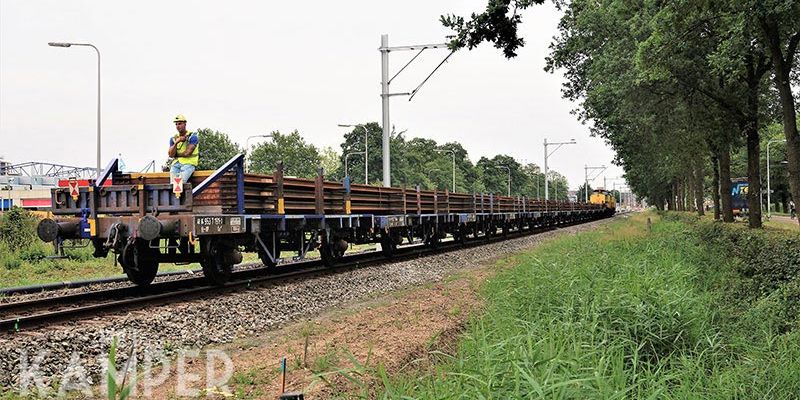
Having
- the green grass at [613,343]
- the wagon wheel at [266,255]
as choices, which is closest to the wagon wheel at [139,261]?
the wagon wheel at [266,255]

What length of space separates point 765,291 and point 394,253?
1074 cm

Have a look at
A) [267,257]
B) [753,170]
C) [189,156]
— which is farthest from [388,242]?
[753,170]

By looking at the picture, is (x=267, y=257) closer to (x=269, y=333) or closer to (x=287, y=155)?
(x=269, y=333)

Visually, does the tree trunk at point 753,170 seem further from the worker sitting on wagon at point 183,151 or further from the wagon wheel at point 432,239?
the worker sitting on wagon at point 183,151

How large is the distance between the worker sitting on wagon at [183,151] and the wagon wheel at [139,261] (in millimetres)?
1270

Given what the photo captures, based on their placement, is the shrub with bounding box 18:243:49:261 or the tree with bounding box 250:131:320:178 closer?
the shrub with bounding box 18:243:49:261

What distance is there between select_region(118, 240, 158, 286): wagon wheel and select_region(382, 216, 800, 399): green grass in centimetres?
562

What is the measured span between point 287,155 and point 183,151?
59703 millimetres

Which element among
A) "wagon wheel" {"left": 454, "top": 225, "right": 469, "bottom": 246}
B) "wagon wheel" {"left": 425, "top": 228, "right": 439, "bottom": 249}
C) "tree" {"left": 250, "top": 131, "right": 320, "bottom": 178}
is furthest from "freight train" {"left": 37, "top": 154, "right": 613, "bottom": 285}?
"tree" {"left": 250, "top": 131, "right": 320, "bottom": 178}

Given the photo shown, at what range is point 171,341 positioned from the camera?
697 centimetres

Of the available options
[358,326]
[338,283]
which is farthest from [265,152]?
[358,326]

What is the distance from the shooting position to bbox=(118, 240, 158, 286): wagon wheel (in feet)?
33.4

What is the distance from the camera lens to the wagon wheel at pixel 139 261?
10188 millimetres

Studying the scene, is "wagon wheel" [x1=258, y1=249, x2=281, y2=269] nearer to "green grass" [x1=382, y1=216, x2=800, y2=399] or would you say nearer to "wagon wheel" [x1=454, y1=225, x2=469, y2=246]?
"green grass" [x1=382, y1=216, x2=800, y2=399]
